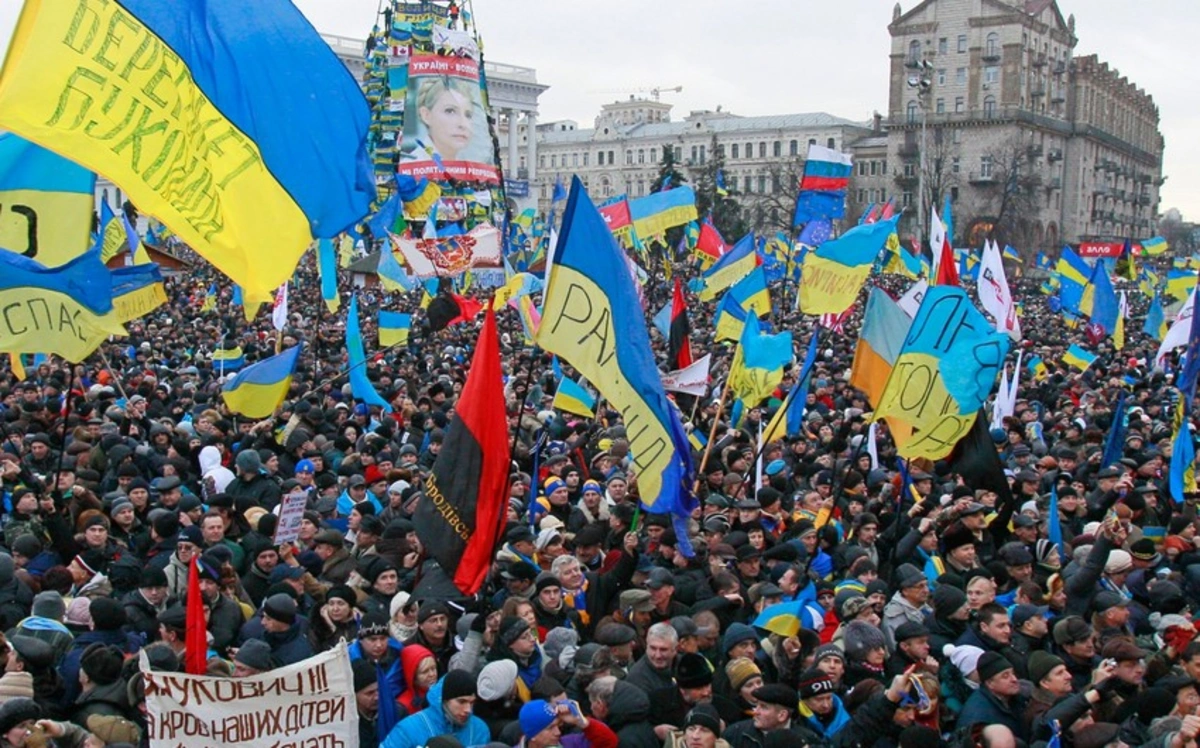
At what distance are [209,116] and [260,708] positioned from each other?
7.87 feet

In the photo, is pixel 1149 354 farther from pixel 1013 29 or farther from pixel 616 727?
pixel 1013 29

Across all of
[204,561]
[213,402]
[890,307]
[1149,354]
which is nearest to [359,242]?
[1149,354]

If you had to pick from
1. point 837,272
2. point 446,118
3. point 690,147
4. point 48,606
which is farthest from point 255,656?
point 690,147

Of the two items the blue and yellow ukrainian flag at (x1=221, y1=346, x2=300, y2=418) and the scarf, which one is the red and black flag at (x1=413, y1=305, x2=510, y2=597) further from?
the blue and yellow ukrainian flag at (x1=221, y1=346, x2=300, y2=418)

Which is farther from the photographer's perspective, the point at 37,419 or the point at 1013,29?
the point at 1013,29

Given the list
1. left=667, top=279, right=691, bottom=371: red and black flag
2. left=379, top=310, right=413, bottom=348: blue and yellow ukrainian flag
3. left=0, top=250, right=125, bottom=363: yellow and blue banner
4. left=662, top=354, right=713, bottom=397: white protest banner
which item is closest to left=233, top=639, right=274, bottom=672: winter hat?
left=0, top=250, right=125, bottom=363: yellow and blue banner

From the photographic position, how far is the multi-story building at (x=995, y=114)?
271ft

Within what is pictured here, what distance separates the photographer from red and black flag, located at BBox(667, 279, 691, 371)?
12.5m

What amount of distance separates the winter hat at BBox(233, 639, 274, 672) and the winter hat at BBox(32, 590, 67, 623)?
1083 millimetres

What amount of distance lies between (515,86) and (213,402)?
74246 millimetres

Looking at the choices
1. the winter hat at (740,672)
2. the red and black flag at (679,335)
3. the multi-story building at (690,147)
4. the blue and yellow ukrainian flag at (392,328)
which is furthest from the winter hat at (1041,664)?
the multi-story building at (690,147)

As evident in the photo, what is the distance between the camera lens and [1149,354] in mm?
22531

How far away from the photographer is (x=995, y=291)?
537 inches

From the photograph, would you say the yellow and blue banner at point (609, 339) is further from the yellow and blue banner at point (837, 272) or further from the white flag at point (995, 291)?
the white flag at point (995, 291)
